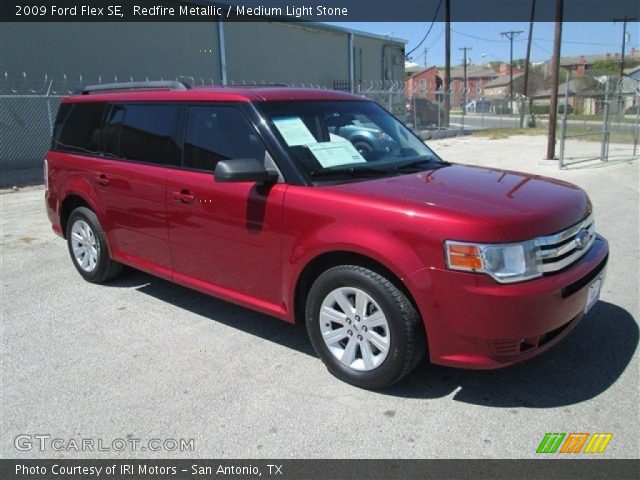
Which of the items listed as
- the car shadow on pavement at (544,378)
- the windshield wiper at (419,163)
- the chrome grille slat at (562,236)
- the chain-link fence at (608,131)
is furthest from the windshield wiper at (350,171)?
the chain-link fence at (608,131)

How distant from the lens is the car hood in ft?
9.94

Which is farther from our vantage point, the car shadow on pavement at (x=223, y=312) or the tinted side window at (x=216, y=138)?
the car shadow on pavement at (x=223, y=312)

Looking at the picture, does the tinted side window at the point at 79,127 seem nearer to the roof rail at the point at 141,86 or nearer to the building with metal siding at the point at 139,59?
the roof rail at the point at 141,86

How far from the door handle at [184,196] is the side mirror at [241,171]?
67 cm

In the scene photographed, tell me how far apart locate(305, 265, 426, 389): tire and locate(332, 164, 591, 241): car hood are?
1.70ft

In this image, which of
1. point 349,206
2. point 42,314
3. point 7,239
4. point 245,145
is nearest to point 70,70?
point 7,239

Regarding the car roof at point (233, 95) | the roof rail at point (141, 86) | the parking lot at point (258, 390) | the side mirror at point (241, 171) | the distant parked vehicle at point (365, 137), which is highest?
the roof rail at point (141, 86)

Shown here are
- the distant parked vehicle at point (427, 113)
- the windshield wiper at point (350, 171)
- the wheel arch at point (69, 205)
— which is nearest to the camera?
the windshield wiper at point (350, 171)

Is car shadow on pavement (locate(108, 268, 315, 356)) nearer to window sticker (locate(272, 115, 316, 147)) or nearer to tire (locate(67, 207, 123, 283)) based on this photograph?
tire (locate(67, 207, 123, 283))

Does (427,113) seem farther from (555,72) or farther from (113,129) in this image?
(113,129)

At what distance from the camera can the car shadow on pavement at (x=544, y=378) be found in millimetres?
3326

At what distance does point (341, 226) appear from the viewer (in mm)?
3299

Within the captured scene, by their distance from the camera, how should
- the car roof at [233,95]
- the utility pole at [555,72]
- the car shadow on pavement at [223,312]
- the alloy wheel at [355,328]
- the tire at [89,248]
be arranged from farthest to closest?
the utility pole at [555,72] < the tire at [89,248] < the car shadow on pavement at [223,312] < the car roof at [233,95] < the alloy wheel at [355,328]

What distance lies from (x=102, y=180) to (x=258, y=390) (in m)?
2.59
